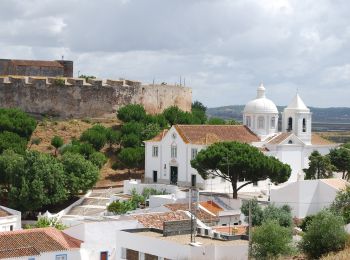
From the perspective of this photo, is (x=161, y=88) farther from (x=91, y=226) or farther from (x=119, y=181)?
(x=91, y=226)

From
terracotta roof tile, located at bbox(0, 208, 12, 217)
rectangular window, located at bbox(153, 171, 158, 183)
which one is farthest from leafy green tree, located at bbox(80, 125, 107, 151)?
terracotta roof tile, located at bbox(0, 208, 12, 217)

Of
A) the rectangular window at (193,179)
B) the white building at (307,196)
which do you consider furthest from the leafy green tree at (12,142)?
the white building at (307,196)

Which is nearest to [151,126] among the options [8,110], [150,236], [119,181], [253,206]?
[119,181]

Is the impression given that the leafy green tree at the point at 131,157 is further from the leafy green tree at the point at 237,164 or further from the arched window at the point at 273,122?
the leafy green tree at the point at 237,164

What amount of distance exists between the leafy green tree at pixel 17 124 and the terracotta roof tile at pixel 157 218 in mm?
22035

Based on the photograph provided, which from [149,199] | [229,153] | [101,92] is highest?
[101,92]

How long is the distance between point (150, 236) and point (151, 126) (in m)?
28.4

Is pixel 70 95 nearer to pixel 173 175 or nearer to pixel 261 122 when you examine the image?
pixel 173 175

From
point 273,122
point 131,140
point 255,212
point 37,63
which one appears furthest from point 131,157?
point 37,63

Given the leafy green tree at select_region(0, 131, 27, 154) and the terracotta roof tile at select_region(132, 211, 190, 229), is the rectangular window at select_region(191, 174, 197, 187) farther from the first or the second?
the terracotta roof tile at select_region(132, 211, 190, 229)

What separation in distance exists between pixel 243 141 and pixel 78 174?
9.41 metres

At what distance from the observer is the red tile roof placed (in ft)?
80.8

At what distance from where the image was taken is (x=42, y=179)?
36.8 metres

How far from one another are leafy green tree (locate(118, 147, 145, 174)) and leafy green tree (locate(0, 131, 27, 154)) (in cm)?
590
